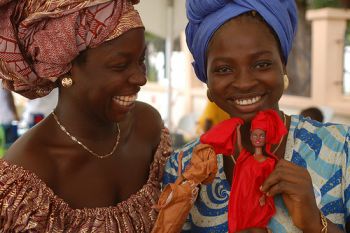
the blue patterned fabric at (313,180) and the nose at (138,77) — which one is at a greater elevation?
the nose at (138,77)

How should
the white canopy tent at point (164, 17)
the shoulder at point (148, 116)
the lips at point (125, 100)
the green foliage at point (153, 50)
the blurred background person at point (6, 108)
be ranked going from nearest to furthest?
the lips at point (125, 100) → the shoulder at point (148, 116) → the blurred background person at point (6, 108) → the white canopy tent at point (164, 17) → the green foliage at point (153, 50)

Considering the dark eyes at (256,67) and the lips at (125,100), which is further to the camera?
the lips at (125,100)

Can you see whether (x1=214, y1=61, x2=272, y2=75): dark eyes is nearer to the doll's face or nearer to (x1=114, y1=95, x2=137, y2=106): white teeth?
the doll's face

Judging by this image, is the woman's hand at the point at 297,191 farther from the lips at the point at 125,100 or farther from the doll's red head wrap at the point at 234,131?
the lips at the point at 125,100

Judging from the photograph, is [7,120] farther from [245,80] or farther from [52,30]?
[245,80]

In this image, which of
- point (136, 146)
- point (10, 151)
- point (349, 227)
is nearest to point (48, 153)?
point (10, 151)

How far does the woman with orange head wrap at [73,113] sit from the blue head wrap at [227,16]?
278 millimetres

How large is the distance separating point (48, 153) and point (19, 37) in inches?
15.8

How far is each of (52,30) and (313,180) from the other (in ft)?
3.17

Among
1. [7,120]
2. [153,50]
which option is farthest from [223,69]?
[153,50]

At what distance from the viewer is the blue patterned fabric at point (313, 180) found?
5.54 feet

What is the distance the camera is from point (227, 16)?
1.67 meters

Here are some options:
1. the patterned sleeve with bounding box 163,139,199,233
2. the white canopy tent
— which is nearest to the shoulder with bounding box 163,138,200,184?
the patterned sleeve with bounding box 163,139,199,233

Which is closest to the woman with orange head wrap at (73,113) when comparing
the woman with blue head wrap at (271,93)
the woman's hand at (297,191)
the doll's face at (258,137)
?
the woman with blue head wrap at (271,93)
